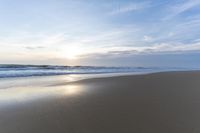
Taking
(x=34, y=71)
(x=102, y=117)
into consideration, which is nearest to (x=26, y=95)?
(x=102, y=117)

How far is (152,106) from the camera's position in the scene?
4.95 meters

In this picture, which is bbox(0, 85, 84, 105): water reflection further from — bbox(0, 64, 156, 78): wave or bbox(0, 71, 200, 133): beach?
bbox(0, 64, 156, 78): wave

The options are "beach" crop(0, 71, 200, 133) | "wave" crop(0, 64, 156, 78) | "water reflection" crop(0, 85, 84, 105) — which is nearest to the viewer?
"beach" crop(0, 71, 200, 133)

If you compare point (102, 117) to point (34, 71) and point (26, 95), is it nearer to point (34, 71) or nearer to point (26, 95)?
point (26, 95)

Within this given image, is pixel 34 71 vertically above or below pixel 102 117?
above

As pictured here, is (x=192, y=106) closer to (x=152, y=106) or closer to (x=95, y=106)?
(x=152, y=106)

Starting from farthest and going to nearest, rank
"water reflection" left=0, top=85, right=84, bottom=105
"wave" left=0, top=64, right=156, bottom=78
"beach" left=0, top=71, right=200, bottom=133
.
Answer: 1. "wave" left=0, top=64, right=156, bottom=78
2. "water reflection" left=0, top=85, right=84, bottom=105
3. "beach" left=0, top=71, right=200, bottom=133

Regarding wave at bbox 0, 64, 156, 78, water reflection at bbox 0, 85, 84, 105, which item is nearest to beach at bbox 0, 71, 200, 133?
water reflection at bbox 0, 85, 84, 105

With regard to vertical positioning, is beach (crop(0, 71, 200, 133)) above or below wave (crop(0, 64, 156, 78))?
below

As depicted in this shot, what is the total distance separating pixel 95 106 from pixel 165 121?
204 centimetres

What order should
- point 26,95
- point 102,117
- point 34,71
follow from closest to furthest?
1. point 102,117
2. point 26,95
3. point 34,71

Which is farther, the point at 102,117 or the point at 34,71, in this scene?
the point at 34,71

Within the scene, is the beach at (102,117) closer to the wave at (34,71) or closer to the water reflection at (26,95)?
the water reflection at (26,95)

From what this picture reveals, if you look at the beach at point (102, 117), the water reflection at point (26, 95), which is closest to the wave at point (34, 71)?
the water reflection at point (26, 95)
